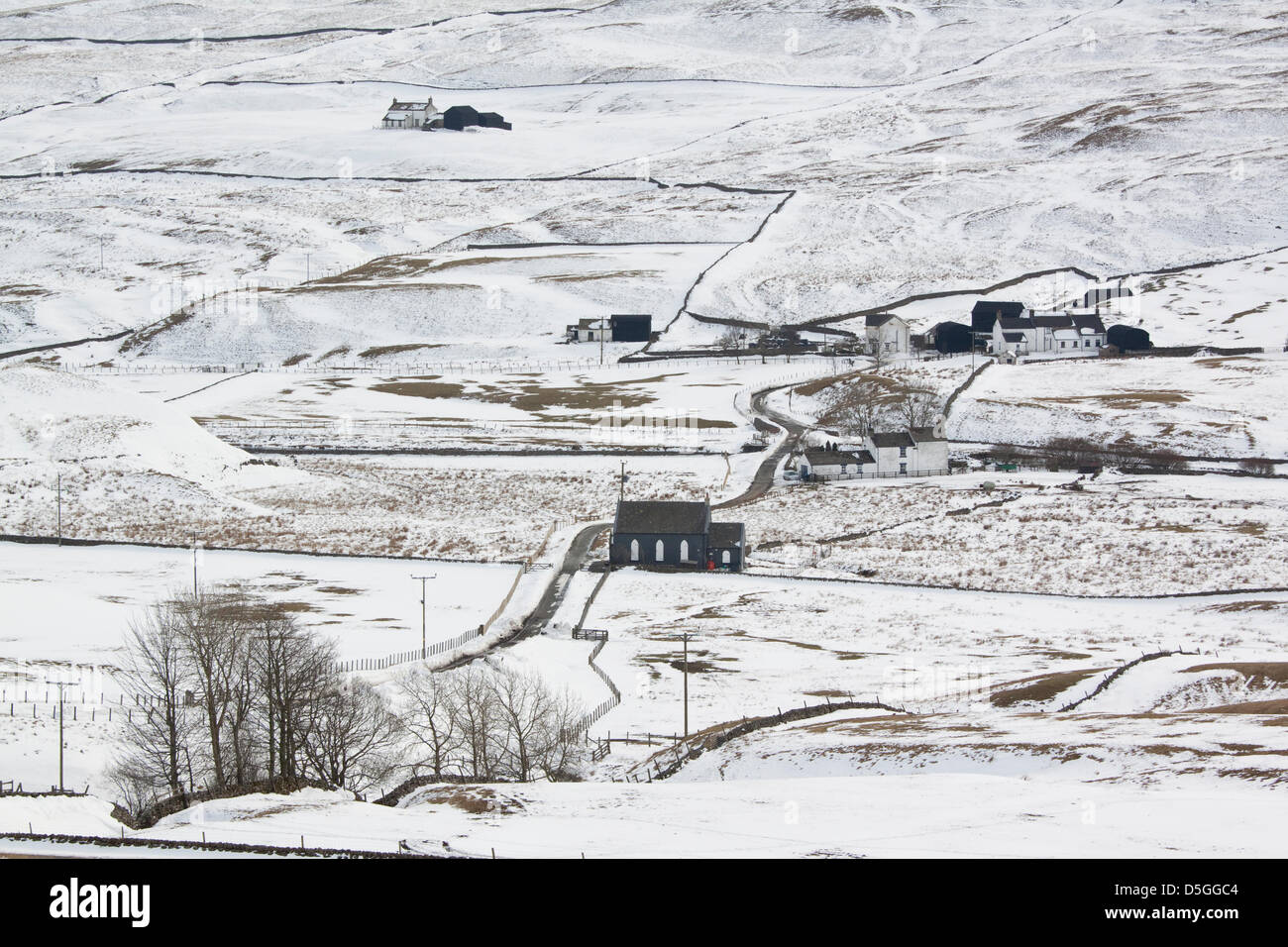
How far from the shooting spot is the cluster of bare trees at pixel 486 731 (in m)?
32.4

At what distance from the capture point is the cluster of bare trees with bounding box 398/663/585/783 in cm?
3238

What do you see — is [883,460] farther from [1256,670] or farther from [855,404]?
[1256,670]

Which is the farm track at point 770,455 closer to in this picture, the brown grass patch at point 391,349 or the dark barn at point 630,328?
the dark barn at point 630,328

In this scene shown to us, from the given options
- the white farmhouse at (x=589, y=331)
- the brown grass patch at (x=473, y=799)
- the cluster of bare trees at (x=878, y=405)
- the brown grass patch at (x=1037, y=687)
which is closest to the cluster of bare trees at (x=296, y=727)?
the brown grass patch at (x=473, y=799)

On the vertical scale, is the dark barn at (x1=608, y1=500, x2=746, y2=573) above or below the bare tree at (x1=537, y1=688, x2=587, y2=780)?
above

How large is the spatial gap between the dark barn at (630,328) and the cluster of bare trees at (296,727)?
263 feet

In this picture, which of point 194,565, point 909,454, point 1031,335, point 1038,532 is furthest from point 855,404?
point 194,565

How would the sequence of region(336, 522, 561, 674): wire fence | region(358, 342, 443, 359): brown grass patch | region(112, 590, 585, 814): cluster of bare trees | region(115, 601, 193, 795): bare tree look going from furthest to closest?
region(358, 342, 443, 359): brown grass patch, region(336, 522, 561, 674): wire fence, region(112, 590, 585, 814): cluster of bare trees, region(115, 601, 193, 795): bare tree

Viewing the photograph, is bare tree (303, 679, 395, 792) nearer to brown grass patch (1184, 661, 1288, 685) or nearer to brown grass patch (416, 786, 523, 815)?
brown grass patch (416, 786, 523, 815)

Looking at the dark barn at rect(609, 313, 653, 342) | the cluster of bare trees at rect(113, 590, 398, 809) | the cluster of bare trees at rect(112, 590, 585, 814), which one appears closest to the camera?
the cluster of bare trees at rect(113, 590, 398, 809)

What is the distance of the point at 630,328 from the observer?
115812 mm

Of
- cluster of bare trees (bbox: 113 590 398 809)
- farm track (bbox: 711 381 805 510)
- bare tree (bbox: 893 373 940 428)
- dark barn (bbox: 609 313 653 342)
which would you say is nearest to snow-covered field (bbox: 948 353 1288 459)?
bare tree (bbox: 893 373 940 428)

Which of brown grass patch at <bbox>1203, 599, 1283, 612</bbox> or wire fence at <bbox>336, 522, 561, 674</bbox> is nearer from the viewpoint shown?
wire fence at <bbox>336, 522, 561, 674</bbox>

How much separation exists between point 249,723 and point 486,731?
18.0ft
